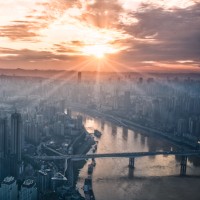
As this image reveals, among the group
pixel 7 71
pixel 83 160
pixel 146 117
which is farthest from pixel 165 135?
pixel 7 71

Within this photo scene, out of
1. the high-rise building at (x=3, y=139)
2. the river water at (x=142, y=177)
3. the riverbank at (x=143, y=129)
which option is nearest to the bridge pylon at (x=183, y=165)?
the river water at (x=142, y=177)

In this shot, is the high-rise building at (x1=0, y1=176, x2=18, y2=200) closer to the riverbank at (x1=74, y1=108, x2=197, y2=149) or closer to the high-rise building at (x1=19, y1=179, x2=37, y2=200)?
the high-rise building at (x1=19, y1=179, x2=37, y2=200)

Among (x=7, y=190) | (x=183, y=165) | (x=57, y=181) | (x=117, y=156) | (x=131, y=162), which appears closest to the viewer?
(x=7, y=190)

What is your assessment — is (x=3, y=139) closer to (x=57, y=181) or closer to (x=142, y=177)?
(x=57, y=181)

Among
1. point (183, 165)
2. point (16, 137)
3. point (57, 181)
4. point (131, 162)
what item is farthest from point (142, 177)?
point (16, 137)

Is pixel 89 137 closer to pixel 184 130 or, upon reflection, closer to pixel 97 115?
pixel 184 130

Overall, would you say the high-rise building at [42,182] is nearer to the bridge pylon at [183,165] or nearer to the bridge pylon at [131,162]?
the bridge pylon at [131,162]
